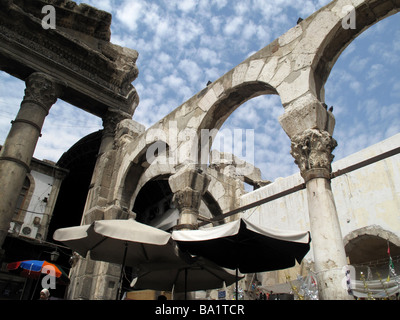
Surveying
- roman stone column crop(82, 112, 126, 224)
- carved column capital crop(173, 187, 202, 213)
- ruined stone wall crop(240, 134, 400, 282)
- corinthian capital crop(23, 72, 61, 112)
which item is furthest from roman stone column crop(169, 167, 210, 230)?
ruined stone wall crop(240, 134, 400, 282)

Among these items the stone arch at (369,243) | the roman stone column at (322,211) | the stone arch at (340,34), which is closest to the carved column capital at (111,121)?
the stone arch at (340,34)

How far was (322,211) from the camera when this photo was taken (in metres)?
3.63

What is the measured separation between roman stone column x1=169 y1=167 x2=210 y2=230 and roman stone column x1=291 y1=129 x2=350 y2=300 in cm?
206

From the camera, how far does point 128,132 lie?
913 cm

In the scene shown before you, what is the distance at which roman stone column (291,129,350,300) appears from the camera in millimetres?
3236

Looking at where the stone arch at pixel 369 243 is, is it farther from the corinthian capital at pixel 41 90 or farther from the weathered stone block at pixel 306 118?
the corinthian capital at pixel 41 90

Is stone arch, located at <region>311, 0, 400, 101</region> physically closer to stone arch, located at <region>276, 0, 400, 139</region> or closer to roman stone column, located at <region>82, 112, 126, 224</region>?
stone arch, located at <region>276, 0, 400, 139</region>

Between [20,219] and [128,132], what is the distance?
712 centimetres

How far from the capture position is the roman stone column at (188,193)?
555 cm

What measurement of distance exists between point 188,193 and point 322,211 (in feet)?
8.35

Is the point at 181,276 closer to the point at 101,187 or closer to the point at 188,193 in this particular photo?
the point at 188,193
